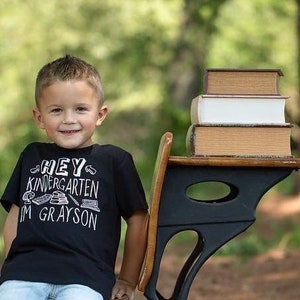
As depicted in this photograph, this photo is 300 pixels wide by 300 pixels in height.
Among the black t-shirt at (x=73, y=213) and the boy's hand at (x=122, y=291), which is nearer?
the black t-shirt at (x=73, y=213)

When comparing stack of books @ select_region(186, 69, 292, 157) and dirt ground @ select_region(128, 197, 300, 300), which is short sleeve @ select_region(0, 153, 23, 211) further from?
dirt ground @ select_region(128, 197, 300, 300)

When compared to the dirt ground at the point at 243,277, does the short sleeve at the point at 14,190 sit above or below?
below

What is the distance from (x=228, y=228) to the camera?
13.2ft

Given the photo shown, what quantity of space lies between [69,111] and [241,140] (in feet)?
2.29

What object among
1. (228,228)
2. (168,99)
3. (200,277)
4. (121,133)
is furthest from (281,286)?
(121,133)

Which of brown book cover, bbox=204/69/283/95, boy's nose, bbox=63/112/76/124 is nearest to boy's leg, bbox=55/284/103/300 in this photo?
boy's nose, bbox=63/112/76/124

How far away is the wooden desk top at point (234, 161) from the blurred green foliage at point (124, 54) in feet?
37.2

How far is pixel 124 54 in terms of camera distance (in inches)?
790

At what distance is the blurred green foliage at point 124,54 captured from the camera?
1711 centimetres

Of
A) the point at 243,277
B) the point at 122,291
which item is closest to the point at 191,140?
the point at 122,291

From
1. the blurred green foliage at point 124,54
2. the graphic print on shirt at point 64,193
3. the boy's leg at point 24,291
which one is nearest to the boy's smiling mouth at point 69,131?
the graphic print on shirt at point 64,193

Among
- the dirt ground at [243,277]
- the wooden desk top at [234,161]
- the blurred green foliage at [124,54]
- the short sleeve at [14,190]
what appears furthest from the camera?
the blurred green foliage at [124,54]

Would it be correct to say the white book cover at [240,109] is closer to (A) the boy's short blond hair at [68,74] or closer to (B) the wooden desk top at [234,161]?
(B) the wooden desk top at [234,161]

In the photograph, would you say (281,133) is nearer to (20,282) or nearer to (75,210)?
(75,210)
